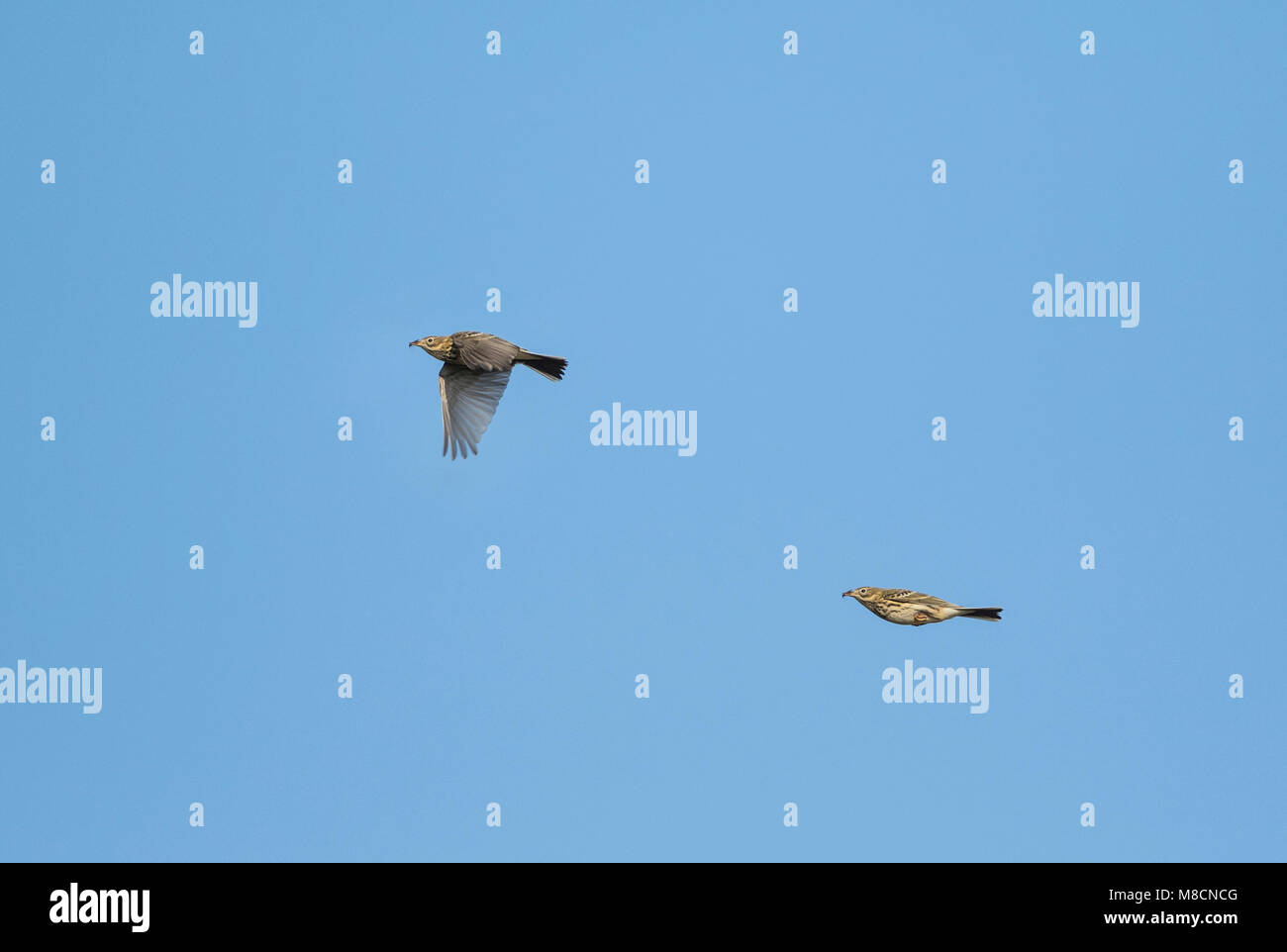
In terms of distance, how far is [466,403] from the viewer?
2448 centimetres

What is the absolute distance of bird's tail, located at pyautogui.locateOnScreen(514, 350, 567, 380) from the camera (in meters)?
23.6

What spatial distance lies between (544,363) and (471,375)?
122 centimetres

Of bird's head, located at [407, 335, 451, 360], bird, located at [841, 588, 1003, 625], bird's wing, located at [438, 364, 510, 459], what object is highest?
bird's head, located at [407, 335, 451, 360]

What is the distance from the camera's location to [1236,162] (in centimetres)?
2947

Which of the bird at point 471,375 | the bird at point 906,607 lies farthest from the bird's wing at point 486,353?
the bird at point 906,607

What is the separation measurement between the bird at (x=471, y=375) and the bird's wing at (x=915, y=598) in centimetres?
494

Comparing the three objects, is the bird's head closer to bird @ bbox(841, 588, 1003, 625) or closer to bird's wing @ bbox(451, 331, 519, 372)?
bird's wing @ bbox(451, 331, 519, 372)

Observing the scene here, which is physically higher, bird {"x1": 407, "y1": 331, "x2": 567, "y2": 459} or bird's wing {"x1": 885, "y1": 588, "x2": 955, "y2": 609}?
bird {"x1": 407, "y1": 331, "x2": 567, "y2": 459}

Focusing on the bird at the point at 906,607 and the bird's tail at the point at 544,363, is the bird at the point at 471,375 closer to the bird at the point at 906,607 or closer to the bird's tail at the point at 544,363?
the bird's tail at the point at 544,363

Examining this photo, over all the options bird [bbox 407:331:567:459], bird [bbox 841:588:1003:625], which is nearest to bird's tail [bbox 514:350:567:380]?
bird [bbox 407:331:567:459]

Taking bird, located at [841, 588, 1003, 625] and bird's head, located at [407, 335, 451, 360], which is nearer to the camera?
bird, located at [841, 588, 1003, 625]

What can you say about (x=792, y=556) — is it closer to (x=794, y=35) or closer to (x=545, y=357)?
(x=545, y=357)
